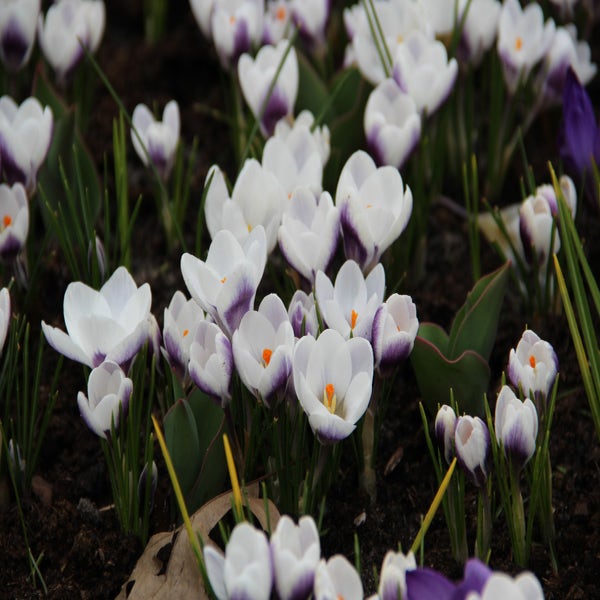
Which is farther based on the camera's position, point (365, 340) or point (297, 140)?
point (297, 140)

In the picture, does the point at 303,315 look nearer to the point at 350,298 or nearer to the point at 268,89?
the point at 350,298

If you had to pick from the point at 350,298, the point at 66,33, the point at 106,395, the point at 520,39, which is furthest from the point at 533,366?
the point at 66,33

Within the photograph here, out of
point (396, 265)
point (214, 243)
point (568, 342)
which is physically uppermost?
point (214, 243)

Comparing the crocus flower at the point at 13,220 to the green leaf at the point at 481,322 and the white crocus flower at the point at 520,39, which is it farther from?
the white crocus flower at the point at 520,39

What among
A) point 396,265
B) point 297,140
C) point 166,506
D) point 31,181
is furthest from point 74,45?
point 166,506

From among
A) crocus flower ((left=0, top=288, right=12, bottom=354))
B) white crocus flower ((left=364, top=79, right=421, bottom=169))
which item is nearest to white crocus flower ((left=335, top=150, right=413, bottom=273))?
white crocus flower ((left=364, top=79, right=421, bottom=169))

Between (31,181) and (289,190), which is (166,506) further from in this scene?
(31,181)

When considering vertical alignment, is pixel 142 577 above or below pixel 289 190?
below

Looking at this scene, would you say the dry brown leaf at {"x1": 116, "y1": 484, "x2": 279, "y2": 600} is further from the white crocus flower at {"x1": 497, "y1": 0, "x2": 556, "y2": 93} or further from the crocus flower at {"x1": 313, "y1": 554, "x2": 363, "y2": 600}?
the white crocus flower at {"x1": 497, "y1": 0, "x2": 556, "y2": 93}
